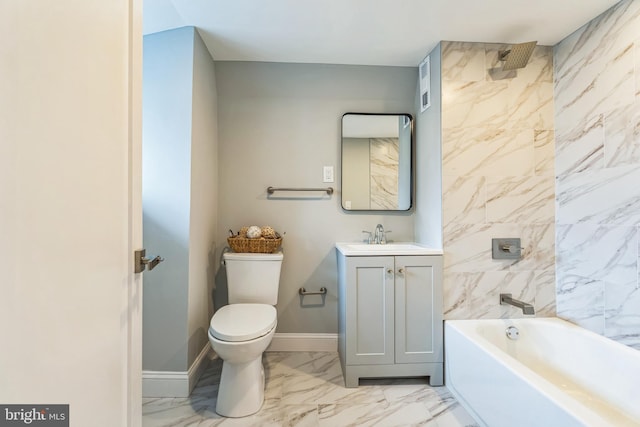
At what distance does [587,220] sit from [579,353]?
0.75 metres

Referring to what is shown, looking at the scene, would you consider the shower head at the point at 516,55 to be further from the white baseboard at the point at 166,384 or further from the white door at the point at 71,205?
the white baseboard at the point at 166,384

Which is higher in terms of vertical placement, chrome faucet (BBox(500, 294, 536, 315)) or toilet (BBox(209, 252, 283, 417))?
chrome faucet (BBox(500, 294, 536, 315))

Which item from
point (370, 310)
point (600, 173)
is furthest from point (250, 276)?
point (600, 173)

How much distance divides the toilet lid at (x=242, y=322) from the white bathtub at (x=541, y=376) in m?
1.11

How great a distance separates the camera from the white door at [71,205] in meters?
0.50

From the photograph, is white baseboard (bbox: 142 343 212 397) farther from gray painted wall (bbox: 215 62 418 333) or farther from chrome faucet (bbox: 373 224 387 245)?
chrome faucet (bbox: 373 224 387 245)

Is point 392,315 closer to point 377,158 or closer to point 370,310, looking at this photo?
point 370,310

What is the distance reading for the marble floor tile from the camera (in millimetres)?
1557

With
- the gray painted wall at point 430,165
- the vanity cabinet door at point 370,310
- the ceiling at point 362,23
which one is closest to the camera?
the ceiling at point 362,23

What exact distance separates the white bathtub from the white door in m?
1.45

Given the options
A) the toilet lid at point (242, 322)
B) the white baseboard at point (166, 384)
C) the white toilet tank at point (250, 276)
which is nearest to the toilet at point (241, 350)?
the toilet lid at point (242, 322)

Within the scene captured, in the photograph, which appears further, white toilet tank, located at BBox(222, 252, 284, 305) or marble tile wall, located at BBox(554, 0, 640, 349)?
white toilet tank, located at BBox(222, 252, 284, 305)

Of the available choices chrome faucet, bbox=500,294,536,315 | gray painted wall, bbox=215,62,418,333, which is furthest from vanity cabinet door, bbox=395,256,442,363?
gray painted wall, bbox=215,62,418,333

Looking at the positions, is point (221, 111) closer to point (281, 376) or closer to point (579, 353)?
point (281, 376)
